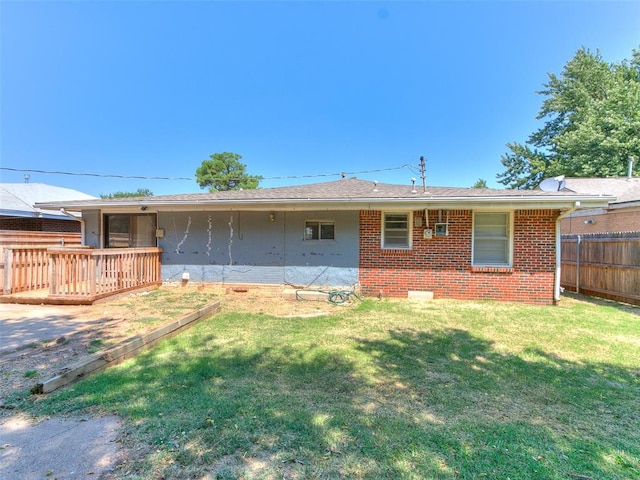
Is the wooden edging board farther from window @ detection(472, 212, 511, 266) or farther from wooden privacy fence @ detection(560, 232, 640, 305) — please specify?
wooden privacy fence @ detection(560, 232, 640, 305)

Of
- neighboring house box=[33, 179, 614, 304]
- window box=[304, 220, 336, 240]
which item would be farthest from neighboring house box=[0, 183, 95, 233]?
window box=[304, 220, 336, 240]

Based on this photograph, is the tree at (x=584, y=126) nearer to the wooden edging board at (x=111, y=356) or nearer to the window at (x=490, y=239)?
the window at (x=490, y=239)

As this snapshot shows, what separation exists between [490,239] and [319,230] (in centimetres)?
432

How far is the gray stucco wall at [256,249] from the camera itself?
7891mm

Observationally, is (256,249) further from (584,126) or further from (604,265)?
(584,126)

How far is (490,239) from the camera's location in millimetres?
7609

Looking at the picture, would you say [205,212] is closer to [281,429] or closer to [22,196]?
[281,429]

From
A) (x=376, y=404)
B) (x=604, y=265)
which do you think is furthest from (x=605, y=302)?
(x=376, y=404)

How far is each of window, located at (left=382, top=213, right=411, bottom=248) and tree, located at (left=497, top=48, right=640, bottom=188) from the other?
17.6 metres

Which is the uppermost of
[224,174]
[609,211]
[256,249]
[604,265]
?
[224,174]

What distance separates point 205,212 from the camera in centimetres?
847

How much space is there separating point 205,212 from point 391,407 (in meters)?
7.30

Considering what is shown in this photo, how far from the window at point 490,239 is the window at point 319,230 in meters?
3.59

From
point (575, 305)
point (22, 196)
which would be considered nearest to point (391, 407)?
point (575, 305)
